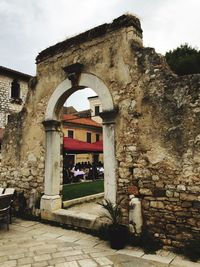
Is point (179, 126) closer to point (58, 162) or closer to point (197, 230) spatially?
point (197, 230)

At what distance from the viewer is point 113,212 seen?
4.90 meters

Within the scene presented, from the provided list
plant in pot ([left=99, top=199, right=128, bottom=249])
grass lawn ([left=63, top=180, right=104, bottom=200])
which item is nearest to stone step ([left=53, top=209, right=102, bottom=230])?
plant in pot ([left=99, top=199, right=128, bottom=249])

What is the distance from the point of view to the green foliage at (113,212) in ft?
15.9

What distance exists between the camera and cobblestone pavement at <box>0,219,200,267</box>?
12.8ft

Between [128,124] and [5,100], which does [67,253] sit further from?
[5,100]

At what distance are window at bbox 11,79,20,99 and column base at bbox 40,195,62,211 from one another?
1902 cm

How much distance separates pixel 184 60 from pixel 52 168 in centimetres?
1137

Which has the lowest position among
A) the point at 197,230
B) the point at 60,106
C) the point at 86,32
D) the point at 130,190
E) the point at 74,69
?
the point at 197,230

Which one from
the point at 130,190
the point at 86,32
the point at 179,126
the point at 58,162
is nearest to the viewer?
the point at 179,126

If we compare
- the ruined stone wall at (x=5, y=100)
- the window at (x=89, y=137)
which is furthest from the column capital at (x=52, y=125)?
the window at (x=89, y=137)

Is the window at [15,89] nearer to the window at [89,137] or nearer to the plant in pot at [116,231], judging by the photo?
the window at [89,137]

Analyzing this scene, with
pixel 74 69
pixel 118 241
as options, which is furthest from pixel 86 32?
pixel 118 241

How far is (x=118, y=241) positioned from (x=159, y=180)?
4.36 ft

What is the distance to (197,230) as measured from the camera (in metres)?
4.17
